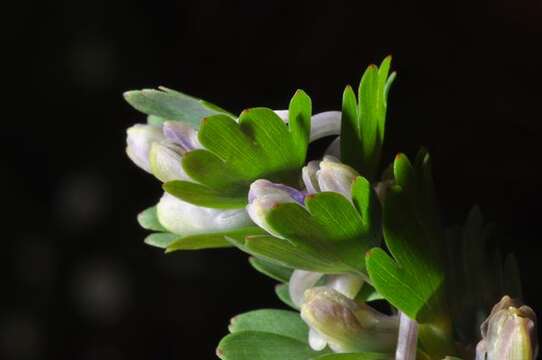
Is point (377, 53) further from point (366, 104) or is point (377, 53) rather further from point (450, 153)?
point (366, 104)

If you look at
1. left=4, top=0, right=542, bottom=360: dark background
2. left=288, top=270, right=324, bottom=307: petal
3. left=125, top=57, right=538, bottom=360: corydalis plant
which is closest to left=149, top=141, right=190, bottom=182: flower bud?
left=125, top=57, right=538, bottom=360: corydalis plant

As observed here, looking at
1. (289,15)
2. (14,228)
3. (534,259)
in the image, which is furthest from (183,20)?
(534,259)

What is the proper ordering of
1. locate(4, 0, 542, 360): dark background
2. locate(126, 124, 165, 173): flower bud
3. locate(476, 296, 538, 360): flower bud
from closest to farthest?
1. locate(476, 296, 538, 360): flower bud
2. locate(126, 124, 165, 173): flower bud
3. locate(4, 0, 542, 360): dark background

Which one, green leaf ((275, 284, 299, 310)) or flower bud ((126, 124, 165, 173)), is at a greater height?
flower bud ((126, 124, 165, 173))

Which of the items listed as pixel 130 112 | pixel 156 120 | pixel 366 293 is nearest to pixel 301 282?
pixel 366 293

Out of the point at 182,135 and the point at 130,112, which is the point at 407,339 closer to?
the point at 182,135

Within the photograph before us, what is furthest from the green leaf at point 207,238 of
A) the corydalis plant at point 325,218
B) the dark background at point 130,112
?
the dark background at point 130,112

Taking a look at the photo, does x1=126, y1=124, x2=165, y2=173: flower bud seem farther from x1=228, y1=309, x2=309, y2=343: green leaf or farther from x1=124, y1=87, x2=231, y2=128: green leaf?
x1=228, y1=309, x2=309, y2=343: green leaf

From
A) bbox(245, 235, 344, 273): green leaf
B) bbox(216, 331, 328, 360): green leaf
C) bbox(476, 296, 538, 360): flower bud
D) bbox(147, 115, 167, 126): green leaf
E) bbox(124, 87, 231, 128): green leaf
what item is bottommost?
bbox(216, 331, 328, 360): green leaf
